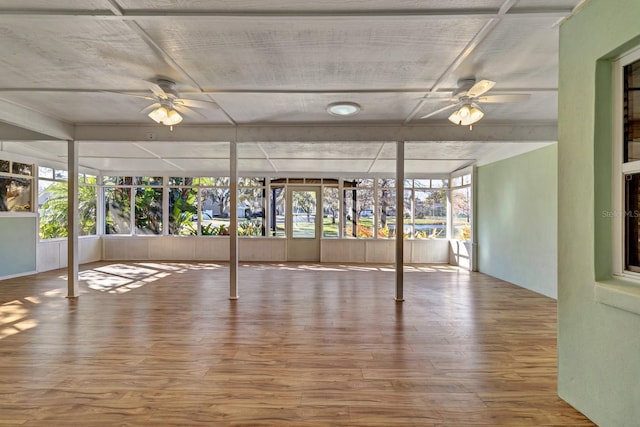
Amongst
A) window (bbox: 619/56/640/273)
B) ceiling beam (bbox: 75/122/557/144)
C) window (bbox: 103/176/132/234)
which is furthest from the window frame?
window (bbox: 103/176/132/234)

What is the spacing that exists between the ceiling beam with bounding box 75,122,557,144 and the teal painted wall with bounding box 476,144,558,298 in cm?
94

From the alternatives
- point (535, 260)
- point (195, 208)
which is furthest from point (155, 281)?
point (535, 260)

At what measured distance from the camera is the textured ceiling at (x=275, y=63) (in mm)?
2270

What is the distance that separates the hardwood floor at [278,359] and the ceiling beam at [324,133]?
2.59 m

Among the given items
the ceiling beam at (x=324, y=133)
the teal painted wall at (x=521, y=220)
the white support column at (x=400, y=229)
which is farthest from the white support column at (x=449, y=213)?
the white support column at (x=400, y=229)

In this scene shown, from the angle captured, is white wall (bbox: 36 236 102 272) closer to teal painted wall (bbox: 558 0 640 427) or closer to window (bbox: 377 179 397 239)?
window (bbox: 377 179 397 239)

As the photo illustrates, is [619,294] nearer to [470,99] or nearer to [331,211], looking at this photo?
[470,99]

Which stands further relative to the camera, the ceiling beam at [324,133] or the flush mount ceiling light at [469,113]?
the ceiling beam at [324,133]

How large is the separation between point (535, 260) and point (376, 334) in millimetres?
4039

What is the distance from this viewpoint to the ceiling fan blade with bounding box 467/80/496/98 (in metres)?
2.98

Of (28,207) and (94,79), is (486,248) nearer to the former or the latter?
(94,79)

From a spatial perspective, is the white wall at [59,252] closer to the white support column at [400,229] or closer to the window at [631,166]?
the white support column at [400,229]

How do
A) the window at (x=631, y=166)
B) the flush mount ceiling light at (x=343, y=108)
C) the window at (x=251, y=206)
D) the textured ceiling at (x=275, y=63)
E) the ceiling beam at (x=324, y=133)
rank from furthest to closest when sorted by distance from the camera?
the window at (x=251, y=206) < the ceiling beam at (x=324, y=133) < the flush mount ceiling light at (x=343, y=108) < the textured ceiling at (x=275, y=63) < the window at (x=631, y=166)

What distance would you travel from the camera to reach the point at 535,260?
5750 millimetres
